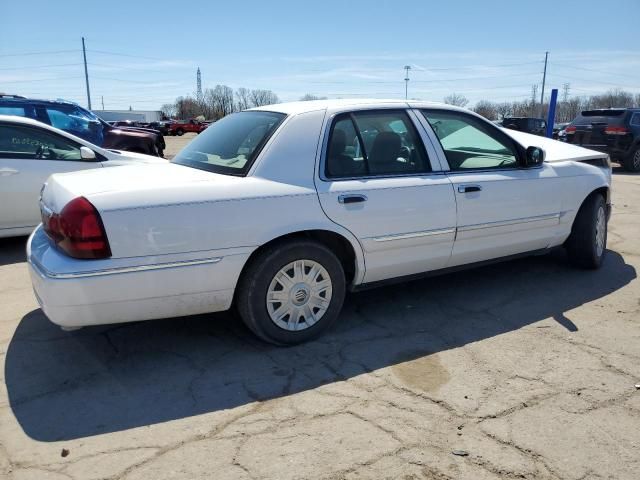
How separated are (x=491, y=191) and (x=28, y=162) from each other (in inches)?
197

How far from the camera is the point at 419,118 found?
156 inches

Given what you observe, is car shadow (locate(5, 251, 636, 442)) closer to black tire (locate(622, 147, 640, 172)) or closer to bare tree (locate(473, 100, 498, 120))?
black tire (locate(622, 147, 640, 172))

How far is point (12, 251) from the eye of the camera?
5.96m

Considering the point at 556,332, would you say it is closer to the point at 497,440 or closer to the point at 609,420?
the point at 609,420

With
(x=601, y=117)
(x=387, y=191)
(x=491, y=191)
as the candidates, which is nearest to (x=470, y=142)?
(x=491, y=191)

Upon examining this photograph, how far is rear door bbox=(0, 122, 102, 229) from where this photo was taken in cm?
579

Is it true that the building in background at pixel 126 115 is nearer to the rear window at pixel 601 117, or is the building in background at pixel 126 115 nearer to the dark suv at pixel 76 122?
the dark suv at pixel 76 122

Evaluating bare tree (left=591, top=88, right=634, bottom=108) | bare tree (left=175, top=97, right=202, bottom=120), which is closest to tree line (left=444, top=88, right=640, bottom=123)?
bare tree (left=591, top=88, right=634, bottom=108)

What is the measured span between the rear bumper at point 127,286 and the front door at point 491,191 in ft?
5.97

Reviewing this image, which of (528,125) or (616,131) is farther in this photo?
(528,125)

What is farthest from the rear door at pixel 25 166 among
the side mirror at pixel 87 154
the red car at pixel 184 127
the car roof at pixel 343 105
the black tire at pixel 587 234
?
the red car at pixel 184 127

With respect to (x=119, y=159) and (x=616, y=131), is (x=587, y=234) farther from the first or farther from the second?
(x=616, y=131)

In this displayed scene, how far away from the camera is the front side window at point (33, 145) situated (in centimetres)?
591

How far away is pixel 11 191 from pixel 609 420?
19.5ft
